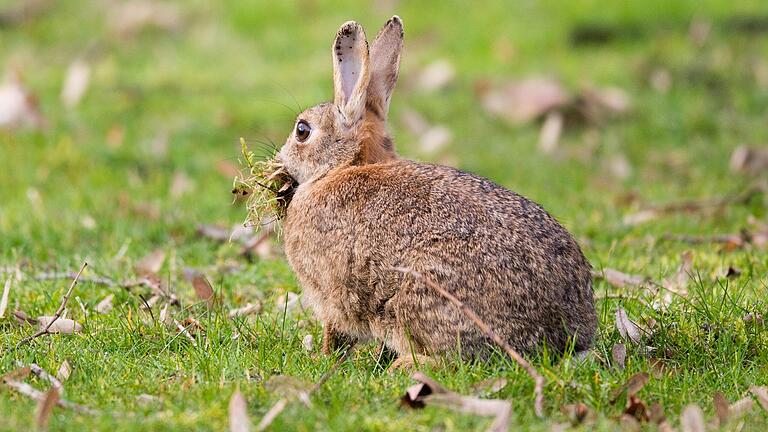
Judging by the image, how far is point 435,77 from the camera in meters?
12.6

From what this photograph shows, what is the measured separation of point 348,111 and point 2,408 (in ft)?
7.81

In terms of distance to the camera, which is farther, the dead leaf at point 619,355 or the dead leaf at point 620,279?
the dead leaf at point 620,279

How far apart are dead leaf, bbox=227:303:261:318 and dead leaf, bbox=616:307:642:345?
1873 mm

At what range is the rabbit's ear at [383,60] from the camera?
591 cm

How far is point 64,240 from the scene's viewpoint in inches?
293

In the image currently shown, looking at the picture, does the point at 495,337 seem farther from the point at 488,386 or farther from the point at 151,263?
the point at 151,263

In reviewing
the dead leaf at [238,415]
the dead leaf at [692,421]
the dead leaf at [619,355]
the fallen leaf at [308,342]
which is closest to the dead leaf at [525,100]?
the fallen leaf at [308,342]

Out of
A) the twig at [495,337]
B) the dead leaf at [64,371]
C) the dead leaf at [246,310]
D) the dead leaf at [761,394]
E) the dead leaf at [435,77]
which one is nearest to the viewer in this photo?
the twig at [495,337]

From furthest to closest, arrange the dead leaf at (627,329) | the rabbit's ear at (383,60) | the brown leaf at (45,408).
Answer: the rabbit's ear at (383,60)
the dead leaf at (627,329)
the brown leaf at (45,408)

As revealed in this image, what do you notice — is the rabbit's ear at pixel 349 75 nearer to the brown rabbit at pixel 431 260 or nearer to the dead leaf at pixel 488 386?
the brown rabbit at pixel 431 260

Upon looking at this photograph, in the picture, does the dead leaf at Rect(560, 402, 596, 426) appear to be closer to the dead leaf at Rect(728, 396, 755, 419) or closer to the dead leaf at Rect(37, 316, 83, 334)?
the dead leaf at Rect(728, 396, 755, 419)

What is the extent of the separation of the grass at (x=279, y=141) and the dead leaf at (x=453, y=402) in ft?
0.19

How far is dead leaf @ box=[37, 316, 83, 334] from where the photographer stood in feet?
17.4

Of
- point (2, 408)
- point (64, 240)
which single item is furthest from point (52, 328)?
point (64, 240)
